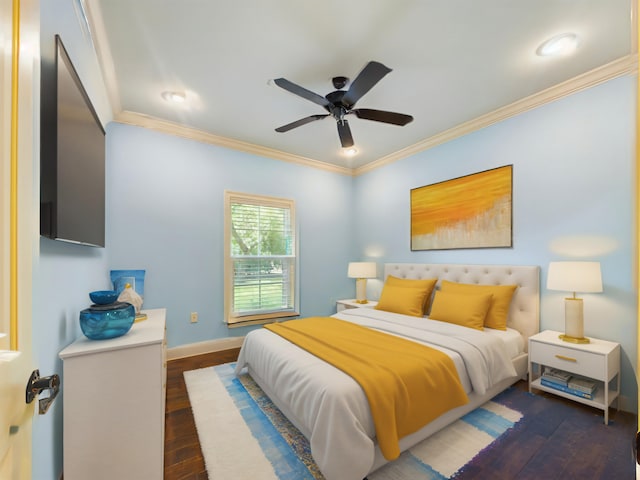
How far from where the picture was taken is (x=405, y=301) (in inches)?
129

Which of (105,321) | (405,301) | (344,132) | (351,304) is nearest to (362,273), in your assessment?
(351,304)

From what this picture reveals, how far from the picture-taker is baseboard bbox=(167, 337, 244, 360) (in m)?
3.26

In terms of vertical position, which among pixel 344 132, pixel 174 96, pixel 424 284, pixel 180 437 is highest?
pixel 174 96

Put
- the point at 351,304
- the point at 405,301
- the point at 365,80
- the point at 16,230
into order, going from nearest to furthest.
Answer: the point at 16,230
the point at 365,80
the point at 405,301
the point at 351,304

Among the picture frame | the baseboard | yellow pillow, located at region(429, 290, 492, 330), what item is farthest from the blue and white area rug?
the picture frame

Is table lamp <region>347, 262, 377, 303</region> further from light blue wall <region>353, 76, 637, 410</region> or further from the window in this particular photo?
light blue wall <region>353, 76, 637, 410</region>

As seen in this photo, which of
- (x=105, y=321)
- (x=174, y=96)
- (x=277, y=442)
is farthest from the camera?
(x=174, y=96)

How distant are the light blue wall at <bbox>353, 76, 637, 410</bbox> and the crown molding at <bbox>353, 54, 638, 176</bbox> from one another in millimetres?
58

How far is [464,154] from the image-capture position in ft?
11.0

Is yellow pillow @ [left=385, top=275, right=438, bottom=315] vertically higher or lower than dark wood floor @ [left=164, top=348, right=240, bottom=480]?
higher

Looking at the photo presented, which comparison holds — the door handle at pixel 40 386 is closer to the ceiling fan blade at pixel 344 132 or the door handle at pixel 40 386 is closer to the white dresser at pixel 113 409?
the white dresser at pixel 113 409

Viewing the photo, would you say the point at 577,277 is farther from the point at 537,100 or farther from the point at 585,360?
the point at 537,100

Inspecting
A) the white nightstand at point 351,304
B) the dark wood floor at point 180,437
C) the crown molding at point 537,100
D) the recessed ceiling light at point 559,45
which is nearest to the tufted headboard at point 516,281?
the white nightstand at point 351,304

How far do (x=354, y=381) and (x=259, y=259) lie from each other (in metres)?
2.58
